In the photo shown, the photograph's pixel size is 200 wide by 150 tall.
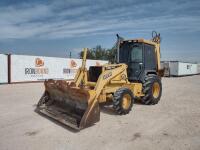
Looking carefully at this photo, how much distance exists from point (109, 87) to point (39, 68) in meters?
14.9

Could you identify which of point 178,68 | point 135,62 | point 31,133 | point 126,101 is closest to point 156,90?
point 135,62

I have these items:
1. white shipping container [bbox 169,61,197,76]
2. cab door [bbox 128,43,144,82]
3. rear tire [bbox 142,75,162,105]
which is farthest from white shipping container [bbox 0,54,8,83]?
white shipping container [bbox 169,61,197,76]

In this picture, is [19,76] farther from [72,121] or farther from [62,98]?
[72,121]

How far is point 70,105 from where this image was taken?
7.12m

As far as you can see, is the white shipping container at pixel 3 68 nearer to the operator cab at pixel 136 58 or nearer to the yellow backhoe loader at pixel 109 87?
the yellow backhoe loader at pixel 109 87

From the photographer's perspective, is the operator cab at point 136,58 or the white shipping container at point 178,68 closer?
the operator cab at point 136,58

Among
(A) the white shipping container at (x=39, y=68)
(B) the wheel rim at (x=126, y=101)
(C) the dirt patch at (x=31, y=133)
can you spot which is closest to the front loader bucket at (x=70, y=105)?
(C) the dirt patch at (x=31, y=133)

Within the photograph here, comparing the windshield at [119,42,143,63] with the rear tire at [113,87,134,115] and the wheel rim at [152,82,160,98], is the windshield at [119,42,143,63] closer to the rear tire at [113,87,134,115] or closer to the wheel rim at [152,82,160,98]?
the wheel rim at [152,82,160,98]

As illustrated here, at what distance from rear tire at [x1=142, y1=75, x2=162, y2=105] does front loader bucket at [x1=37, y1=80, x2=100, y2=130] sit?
3.30 m

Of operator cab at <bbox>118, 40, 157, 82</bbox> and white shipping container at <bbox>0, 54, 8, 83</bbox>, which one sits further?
white shipping container at <bbox>0, 54, 8, 83</bbox>

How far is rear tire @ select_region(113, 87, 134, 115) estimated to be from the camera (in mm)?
7164

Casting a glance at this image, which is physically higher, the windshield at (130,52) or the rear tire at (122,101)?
the windshield at (130,52)

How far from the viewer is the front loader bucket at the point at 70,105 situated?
19.6 feet

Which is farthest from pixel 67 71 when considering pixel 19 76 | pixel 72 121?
pixel 72 121
